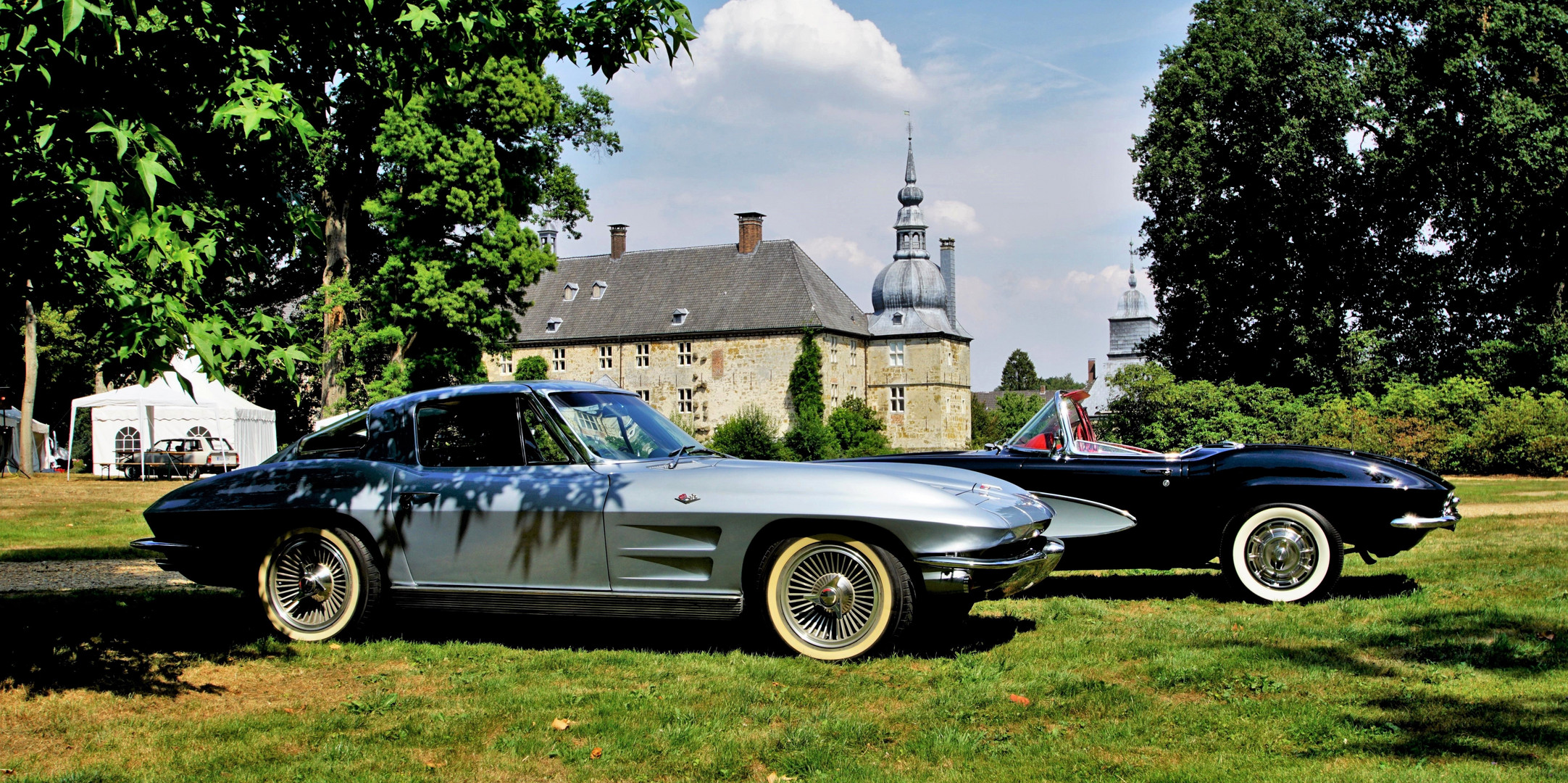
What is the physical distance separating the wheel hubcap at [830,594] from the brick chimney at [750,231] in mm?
66845

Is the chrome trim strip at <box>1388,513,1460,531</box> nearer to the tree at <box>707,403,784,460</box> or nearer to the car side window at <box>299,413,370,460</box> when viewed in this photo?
the car side window at <box>299,413,370,460</box>

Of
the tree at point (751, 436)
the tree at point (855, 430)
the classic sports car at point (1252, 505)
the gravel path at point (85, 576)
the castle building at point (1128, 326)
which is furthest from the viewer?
the castle building at point (1128, 326)

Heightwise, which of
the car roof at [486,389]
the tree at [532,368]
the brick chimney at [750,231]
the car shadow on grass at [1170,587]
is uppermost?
the brick chimney at [750,231]

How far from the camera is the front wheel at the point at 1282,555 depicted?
7.59 m

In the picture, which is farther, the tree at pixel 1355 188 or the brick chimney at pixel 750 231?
the brick chimney at pixel 750 231

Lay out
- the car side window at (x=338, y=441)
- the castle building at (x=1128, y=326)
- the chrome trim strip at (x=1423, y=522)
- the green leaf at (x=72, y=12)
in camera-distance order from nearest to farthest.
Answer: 1. the green leaf at (x=72, y=12)
2. the car side window at (x=338, y=441)
3. the chrome trim strip at (x=1423, y=522)
4. the castle building at (x=1128, y=326)

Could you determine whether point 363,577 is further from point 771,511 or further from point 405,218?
point 405,218

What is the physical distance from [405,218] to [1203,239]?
24928mm

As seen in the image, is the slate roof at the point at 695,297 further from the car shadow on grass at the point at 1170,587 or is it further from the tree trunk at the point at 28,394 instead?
the car shadow on grass at the point at 1170,587

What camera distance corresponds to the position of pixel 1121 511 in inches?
304

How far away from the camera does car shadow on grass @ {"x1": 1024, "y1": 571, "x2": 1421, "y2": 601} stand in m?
8.14

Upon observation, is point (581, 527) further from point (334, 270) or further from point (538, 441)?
point (334, 270)

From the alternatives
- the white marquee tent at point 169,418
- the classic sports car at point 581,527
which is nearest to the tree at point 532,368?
the white marquee tent at point 169,418

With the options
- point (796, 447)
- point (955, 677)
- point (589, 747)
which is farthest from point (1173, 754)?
point (796, 447)
